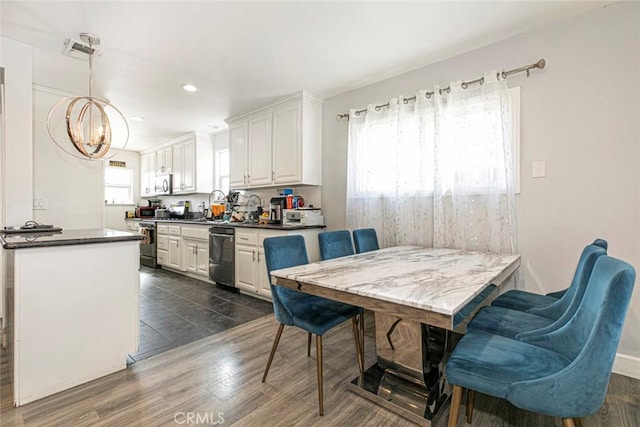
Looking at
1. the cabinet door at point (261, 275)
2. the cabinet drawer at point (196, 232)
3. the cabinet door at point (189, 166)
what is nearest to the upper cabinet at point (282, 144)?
the cabinet drawer at point (196, 232)

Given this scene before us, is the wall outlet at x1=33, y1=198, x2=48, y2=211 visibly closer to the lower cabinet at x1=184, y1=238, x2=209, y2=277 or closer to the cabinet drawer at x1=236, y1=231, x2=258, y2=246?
the lower cabinet at x1=184, y1=238, x2=209, y2=277

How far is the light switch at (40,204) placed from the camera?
3137 mm

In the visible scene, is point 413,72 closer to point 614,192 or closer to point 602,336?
point 614,192

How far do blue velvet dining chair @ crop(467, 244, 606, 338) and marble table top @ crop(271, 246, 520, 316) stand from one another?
21 cm

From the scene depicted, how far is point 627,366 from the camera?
195 centimetres

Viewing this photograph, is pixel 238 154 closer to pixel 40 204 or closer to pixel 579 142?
pixel 40 204

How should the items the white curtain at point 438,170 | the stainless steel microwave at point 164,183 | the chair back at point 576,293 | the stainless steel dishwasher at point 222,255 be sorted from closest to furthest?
the chair back at point 576,293, the white curtain at point 438,170, the stainless steel dishwasher at point 222,255, the stainless steel microwave at point 164,183

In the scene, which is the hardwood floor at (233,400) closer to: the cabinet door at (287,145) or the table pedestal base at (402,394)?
the table pedestal base at (402,394)

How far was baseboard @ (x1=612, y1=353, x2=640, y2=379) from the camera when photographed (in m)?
1.92

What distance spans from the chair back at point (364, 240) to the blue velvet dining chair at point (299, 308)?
703 mm

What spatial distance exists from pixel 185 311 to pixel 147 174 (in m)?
4.62

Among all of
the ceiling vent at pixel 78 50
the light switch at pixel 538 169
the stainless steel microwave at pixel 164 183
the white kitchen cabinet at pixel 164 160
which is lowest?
the light switch at pixel 538 169

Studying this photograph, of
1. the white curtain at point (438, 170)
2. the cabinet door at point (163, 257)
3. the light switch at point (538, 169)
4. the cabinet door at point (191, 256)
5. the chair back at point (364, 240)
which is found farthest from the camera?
the cabinet door at point (163, 257)

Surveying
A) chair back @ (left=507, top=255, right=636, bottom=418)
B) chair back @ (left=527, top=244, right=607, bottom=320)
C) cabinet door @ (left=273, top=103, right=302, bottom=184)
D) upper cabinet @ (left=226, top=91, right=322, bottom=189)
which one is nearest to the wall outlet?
upper cabinet @ (left=226, top=91, right=322, bottom=189)
